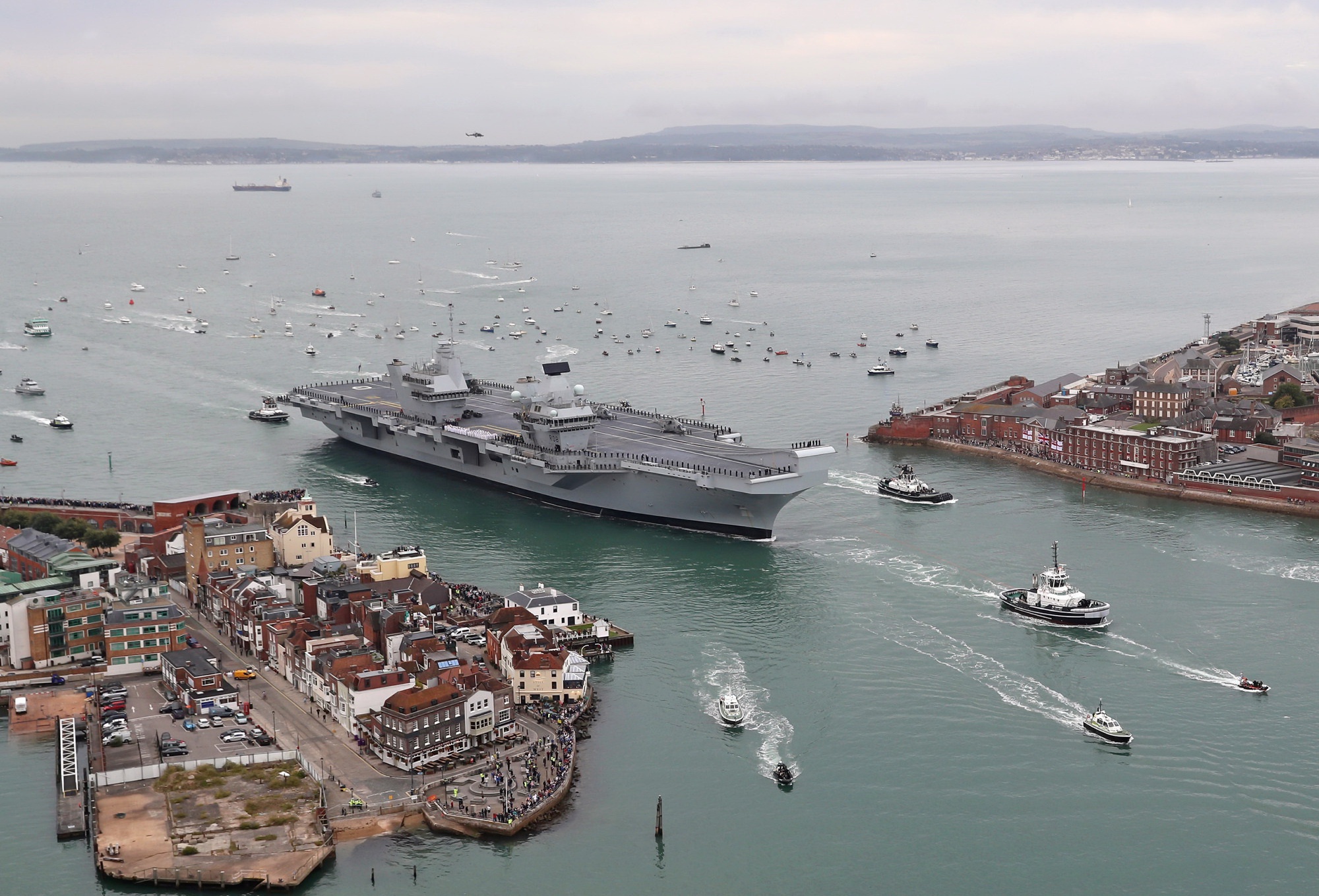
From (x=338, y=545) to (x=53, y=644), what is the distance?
1229 centimetres

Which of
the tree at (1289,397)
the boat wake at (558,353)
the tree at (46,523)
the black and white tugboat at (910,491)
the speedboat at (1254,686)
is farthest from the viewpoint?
the boat wake at (558,353)

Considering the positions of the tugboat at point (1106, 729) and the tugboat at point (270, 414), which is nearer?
the tugboat at point (1106, 729)

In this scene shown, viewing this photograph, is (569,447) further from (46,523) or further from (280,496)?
(46,523)

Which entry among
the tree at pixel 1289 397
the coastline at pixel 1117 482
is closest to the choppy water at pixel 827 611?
the coastline at pixel 1117 482

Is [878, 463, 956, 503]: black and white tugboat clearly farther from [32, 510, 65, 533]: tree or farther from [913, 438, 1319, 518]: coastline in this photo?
[32, 510, 65, 533]: tree

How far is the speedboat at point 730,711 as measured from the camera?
110 ft

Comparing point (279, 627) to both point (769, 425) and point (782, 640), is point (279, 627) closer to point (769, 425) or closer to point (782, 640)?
point (782, 640)

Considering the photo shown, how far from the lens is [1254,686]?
1382 inches

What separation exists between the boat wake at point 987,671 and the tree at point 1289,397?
33632mm

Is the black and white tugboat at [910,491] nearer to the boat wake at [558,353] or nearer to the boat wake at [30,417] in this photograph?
the boat wake at [558,353]

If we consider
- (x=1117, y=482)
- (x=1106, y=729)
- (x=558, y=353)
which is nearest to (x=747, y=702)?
(x=1106, y=729)

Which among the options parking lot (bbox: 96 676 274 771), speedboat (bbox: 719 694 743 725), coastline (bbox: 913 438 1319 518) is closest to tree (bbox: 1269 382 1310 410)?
coastline (bbox: 913 438 1319 518)

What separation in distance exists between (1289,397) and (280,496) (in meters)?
44.6

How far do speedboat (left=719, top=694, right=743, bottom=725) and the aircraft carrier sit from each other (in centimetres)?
1387
